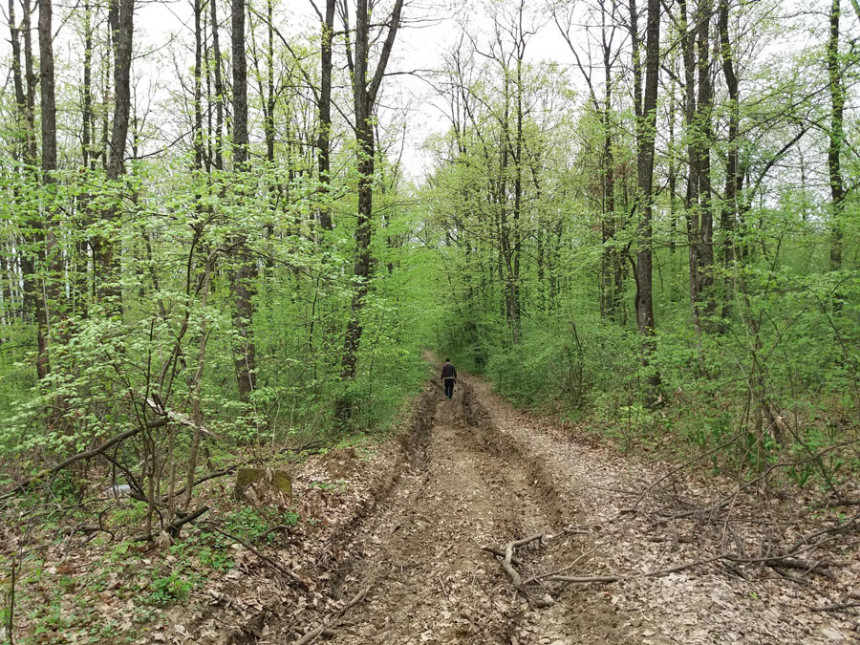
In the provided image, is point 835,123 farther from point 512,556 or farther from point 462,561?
point 462,561

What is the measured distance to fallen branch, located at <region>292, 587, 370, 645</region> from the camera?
4277 mm

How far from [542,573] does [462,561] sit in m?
1.01

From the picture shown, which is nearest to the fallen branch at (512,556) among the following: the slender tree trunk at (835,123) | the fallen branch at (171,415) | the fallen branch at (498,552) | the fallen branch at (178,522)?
the fallen branch at (498,552)

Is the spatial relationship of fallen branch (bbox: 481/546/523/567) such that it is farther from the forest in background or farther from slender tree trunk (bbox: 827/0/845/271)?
slender tree trunk (bbox: 827/0/845/271)

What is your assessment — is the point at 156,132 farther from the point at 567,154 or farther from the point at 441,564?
the point at 441,564

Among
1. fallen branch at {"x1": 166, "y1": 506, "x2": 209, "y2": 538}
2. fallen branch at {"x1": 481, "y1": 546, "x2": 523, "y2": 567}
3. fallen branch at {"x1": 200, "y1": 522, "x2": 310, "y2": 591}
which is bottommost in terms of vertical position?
fallen branch at {"x1": 481, "y1": 546, "x2": 523, "y2": 567}

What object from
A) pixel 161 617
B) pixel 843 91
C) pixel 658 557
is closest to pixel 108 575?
pixel 161 617

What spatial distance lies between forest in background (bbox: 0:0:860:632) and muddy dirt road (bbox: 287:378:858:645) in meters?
2.09

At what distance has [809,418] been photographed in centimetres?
697

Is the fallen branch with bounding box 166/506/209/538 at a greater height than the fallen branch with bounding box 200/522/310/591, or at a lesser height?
greater

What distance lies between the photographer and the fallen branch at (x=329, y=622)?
4.28 meters

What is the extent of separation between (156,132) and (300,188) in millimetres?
17006

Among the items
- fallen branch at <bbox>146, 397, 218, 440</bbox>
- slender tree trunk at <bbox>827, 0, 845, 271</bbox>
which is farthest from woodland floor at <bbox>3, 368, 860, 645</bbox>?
slender tree trunk at <bbox>827, 0, 845, 271</bbox>

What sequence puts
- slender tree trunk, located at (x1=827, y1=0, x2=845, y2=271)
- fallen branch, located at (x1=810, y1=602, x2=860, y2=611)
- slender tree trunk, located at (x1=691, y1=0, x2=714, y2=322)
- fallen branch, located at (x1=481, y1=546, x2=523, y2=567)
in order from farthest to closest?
slender tree trunk, located at (x1=691, y1=0, x2=714, y2=322) → slender tree trunk, located at (x1=827, y1=0, x2=845, y2=271) → fallen branch, located at (x1=481, y1=546, x2=523, y2=567) → fallen branch, located at (x1=810, y1=602, x2=860, y2=611)
